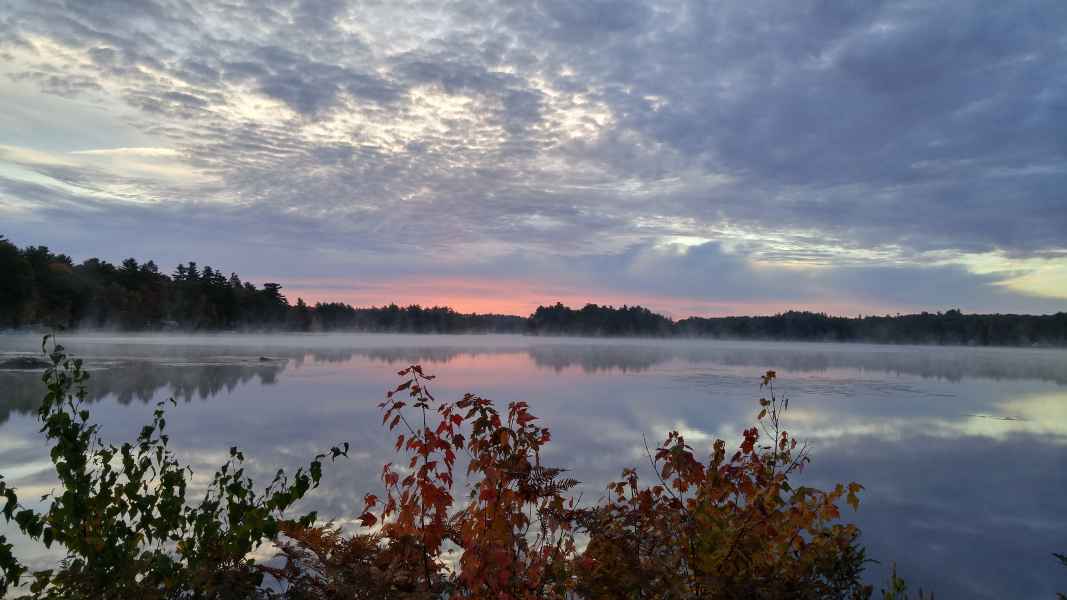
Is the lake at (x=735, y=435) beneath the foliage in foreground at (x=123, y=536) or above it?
beneath

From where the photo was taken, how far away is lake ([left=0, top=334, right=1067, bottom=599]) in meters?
8.02

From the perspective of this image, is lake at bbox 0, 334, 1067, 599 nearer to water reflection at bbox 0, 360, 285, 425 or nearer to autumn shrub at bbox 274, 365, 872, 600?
water reflection at bbox 0, 360, 285, 425

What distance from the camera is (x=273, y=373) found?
27.4 meters

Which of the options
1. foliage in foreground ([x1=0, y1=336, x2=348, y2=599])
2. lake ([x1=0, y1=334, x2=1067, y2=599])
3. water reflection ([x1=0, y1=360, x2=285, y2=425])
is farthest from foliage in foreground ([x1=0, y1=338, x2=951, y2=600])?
water reflection ([x1=0, y1=360, x2=285, y2=425])

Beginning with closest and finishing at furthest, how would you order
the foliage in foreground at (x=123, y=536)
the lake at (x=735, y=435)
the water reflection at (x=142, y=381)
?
the foliage in foreground at (x=123, y=536) → the lake at (x=735, y=435) → the water reflection at (x=142, y=381)

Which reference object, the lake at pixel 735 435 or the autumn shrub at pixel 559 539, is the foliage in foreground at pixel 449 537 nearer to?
the autumn shrub at pixel 559 539

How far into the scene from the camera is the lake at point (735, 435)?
26.3 feet

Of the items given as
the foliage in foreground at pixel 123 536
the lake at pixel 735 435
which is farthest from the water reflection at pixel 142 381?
the foliage in foreground at pixel 123 536

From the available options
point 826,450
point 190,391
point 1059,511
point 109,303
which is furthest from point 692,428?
point 109,303

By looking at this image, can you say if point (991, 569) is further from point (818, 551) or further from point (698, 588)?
point (698, 588)

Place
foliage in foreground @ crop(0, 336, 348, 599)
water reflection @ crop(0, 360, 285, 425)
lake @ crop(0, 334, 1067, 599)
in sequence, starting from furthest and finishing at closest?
water reflection @ crop(0, 360, 285, 425), lake @ crop(0, 334, 1067, 599), foliage in foreground @ crop(0, 336, 348, 599)

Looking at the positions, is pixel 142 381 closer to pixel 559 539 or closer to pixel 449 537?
pixel 449 537

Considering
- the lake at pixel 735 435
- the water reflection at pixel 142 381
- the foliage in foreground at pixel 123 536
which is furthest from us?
the water reflection at pixel 142 381

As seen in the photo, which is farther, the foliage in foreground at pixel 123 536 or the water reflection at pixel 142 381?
the water reflection at pixel 142 381
